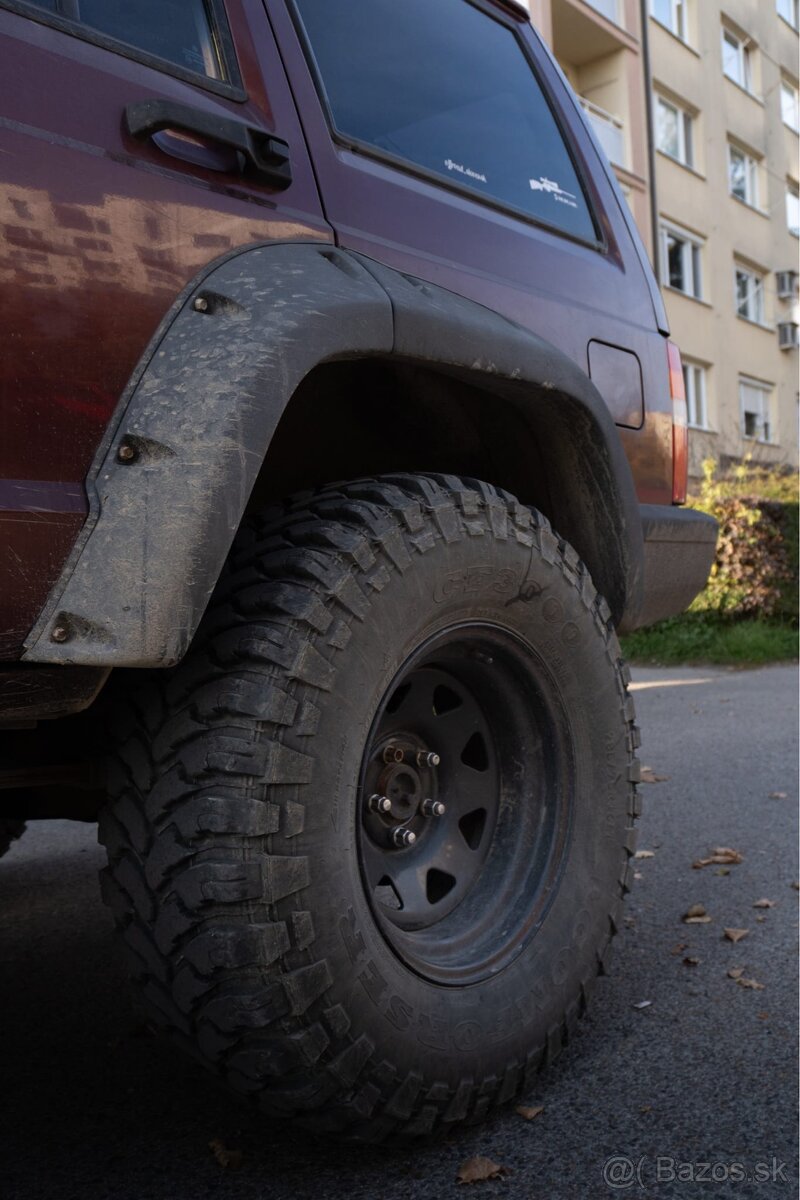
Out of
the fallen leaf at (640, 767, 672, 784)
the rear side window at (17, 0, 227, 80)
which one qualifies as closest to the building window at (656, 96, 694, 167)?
the fallen leaf at (640, 767, 672, 784)

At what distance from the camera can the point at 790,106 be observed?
933 inches

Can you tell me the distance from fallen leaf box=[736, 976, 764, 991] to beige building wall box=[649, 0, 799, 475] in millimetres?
15092

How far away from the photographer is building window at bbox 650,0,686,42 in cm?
1878

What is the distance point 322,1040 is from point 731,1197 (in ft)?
2.15

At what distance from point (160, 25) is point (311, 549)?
0.87m

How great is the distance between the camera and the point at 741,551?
9992mm

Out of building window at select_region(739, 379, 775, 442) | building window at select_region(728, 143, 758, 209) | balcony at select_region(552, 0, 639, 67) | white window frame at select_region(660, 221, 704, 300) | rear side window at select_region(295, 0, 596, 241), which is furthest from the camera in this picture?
building window at select_region(728, 143, 758, 209)

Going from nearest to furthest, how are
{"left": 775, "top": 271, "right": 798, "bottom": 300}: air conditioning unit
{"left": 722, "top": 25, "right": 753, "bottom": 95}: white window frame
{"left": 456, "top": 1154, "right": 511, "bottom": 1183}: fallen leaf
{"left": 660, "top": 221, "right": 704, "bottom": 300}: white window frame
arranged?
{"left": 456, "top": 1154, "right": 511, "bottom": 1183}: fallen leaf < {"left": 660, "top": 221, "right": 704, "bottom": 300}: white window frame < {"left": 722, "top": 25, "right": 753, "bottom": 95}: white window frame < {"left": 775, "top": 271, "right": 798, "bottom": 300}: air conditioning unit

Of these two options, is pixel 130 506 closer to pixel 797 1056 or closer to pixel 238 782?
pixel 238 782

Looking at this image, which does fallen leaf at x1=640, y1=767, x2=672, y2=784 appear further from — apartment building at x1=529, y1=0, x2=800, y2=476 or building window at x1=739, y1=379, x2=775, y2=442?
building window at x1=739, y1=379, x2=775, y2=442

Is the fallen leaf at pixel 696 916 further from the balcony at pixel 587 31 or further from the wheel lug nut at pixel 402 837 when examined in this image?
the balcony at pixel 587 31

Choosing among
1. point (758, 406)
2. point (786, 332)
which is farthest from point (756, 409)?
point (786, 332)

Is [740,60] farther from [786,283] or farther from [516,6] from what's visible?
[516,6]

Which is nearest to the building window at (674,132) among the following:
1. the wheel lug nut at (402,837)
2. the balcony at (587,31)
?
the balcony at (587,31)
